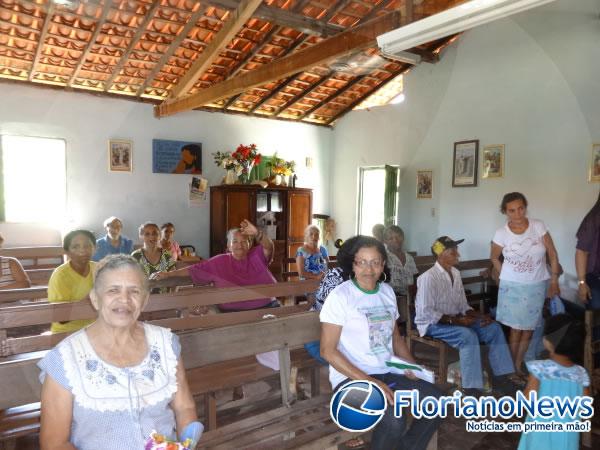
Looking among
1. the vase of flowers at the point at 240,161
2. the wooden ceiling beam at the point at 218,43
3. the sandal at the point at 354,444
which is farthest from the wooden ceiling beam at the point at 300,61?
the sandal at the point at 354,444

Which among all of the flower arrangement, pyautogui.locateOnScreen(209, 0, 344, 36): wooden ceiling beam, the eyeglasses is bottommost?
the eyeglasses

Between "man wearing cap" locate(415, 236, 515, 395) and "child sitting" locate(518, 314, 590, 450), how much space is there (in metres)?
0.85

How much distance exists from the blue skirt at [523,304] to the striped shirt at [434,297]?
385 mm

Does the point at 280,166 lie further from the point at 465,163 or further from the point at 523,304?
the point at 523,304

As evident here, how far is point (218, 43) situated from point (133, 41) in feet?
3.49

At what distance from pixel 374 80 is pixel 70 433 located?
688 cm

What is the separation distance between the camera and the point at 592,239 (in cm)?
296

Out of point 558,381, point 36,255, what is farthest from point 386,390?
point 36,255

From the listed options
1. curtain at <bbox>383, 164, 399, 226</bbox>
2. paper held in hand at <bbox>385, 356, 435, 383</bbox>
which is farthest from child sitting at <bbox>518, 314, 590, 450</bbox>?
curtain at <bbox>383, 164, 399, 226</bbox>

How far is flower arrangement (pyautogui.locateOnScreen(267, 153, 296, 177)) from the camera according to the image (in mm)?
7207

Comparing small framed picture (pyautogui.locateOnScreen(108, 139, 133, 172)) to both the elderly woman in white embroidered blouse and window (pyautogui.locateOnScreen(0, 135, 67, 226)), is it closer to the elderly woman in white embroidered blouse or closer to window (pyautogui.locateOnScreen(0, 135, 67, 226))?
window (pyautogui.locateOnScreen(0, 135, 67, 226))

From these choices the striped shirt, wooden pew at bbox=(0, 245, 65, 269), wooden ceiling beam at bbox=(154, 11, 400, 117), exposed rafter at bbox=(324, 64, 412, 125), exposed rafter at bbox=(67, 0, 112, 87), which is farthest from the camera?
exposed rafter at bbox=(324, 64, 412, 125)

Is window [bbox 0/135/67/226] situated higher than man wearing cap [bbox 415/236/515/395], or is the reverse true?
window [bbox 0/135/67/226]

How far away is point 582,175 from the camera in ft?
15.9
